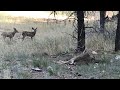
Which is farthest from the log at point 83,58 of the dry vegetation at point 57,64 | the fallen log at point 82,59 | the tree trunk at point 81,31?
the tree trunk at point 81,31

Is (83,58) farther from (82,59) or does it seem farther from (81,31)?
(81,31)

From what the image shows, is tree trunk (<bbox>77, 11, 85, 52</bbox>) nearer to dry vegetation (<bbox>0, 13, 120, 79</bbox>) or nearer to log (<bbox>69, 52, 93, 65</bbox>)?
dry vegetation (<bbox>0, 13, 120, 79</bbox>)

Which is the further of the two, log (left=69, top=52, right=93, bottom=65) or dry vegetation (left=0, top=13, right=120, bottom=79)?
log (left=69, top=52, right=93, bottom=65)

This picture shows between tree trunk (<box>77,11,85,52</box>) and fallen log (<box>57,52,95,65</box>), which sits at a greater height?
tree trunk (<box>77,11,85,52</box>)

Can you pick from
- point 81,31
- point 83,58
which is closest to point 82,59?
point 83,58

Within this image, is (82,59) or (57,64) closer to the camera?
(57,64)

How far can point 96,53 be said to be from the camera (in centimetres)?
982

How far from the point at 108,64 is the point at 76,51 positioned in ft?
7.57

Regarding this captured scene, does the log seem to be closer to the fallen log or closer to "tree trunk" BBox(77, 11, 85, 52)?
the fallen log

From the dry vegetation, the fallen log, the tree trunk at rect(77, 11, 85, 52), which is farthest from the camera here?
the tree trunk at rect(77, 11, 85, 52)

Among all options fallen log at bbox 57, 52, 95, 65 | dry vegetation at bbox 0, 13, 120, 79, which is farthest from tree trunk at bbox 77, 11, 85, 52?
fallen log at bbox 57, 52, 95, 65

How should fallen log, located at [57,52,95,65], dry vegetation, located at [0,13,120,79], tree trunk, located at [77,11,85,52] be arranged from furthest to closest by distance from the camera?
tree trunk, located at [77,11,85,52] < fallen log, located at [57,52,95,65] < dry vegetation, located at [0,13,120,79]
